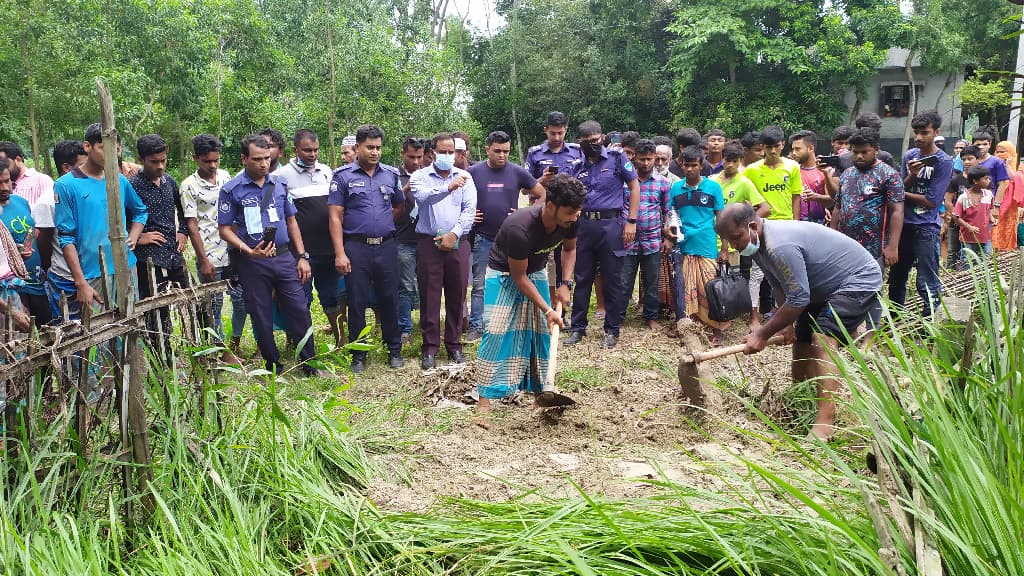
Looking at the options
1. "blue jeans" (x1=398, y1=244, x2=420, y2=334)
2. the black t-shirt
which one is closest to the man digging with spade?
the black t-shirt

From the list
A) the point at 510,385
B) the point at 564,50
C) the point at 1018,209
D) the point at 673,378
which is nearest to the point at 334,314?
the point at 510,385

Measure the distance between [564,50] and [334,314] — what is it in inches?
1045

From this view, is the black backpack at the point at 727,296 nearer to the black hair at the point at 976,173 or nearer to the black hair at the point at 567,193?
the black hair at the point at 567,193

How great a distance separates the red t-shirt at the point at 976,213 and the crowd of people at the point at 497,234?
3cm

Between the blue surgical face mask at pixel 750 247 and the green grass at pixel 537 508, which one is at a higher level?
the blue surgical face mask at pixel 750 247

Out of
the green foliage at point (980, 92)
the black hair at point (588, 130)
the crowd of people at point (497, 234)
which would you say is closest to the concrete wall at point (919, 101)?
the green foliage at point (980, 92)

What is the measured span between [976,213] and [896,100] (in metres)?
24.4

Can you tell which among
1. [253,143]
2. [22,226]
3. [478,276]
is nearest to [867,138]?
[478,276]

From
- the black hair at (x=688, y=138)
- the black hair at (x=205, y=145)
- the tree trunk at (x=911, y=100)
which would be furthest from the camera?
the tree trunk at (x=911, y=100)

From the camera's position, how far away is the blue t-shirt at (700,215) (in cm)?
718

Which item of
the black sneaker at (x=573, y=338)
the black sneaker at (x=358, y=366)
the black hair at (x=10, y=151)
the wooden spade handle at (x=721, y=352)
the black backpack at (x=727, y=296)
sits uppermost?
the black hair at (x=10, y=151)

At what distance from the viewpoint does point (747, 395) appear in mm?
5180

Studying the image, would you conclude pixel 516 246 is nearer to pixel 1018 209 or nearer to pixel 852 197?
pixel 852 197

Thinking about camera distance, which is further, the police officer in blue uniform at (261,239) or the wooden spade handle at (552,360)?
the police officer in blue uniform at (261,239)
